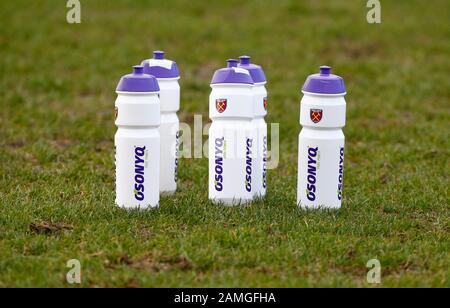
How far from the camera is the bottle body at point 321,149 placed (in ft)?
20.4

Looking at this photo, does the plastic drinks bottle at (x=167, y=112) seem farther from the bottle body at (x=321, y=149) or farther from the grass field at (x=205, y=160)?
the bottle body at (x=321, y=149)

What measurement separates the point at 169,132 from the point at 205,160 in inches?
54.7

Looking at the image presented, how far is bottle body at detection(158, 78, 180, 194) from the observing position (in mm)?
6738

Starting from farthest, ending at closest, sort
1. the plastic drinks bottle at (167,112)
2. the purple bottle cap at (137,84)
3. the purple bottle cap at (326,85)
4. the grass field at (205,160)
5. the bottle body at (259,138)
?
the plastic drinks bottle at (167,112) → the bottle body at (259,138) → the purple bottle cap at (326,85) → the purple bottle cap at (137,84) → the grass field at (205,160)

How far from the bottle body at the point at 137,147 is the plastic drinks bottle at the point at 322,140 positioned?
1074 mm

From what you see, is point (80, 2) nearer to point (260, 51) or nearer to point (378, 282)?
point (260, 51)

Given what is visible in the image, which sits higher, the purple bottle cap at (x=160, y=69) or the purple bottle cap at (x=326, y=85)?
the purple bottle cap at (x=160, y=69)

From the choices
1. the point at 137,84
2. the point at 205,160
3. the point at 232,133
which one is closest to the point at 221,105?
the point at 232,133

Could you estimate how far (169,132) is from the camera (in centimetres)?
682

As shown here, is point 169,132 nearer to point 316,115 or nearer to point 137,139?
point 137,139

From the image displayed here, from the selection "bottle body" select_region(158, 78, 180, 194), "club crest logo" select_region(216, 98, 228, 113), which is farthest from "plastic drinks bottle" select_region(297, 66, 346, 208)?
"bottle body" select_region(158, 78, 180, 194)

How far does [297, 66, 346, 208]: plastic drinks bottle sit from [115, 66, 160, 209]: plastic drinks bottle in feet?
3.52

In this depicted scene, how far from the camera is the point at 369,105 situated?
10.6m

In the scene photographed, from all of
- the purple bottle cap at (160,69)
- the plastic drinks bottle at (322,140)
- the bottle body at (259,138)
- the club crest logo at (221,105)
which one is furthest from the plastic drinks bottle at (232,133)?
the purple bottle cap at (160,69)
